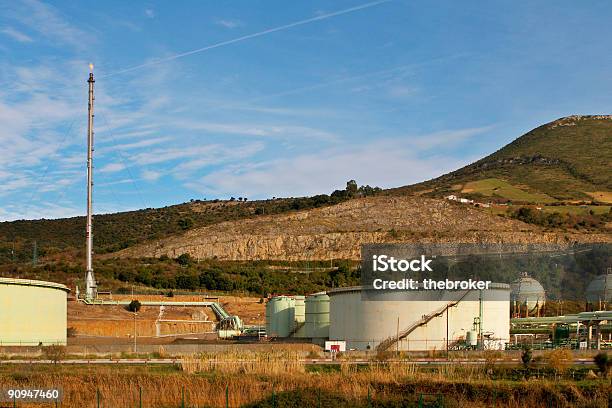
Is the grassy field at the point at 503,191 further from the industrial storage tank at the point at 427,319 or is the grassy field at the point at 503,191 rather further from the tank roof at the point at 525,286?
the industrial storage tank at the point at 427,319

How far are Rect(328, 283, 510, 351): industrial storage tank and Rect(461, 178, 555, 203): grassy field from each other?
115371 millimetres

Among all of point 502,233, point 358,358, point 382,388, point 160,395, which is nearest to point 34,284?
point 358,358

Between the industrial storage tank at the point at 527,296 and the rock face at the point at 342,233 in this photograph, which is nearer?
the industrial storage tank at the point at 527,296

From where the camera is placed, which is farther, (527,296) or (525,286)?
(527,296)

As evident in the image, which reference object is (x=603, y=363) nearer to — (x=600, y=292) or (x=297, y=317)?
(x=600, y=292)

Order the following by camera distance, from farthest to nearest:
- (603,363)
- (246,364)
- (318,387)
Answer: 1. (246,364)
2. (603,363)
3. (318,387)

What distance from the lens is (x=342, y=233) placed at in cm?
15325

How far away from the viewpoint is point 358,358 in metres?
52.4

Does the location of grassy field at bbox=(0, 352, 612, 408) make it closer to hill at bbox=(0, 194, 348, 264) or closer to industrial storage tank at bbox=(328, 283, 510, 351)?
industrial storage tank at bbox=(328, 283, 510, 351)

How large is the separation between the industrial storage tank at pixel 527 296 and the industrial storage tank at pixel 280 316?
2207 centimetres

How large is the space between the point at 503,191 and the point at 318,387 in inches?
6193

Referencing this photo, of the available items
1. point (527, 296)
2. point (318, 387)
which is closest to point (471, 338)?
point (527, 296)

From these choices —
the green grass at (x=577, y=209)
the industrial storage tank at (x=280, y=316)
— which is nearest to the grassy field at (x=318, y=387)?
the industrial storage tank at (x=280, y=316)

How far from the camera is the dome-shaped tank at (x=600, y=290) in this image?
249 feet
